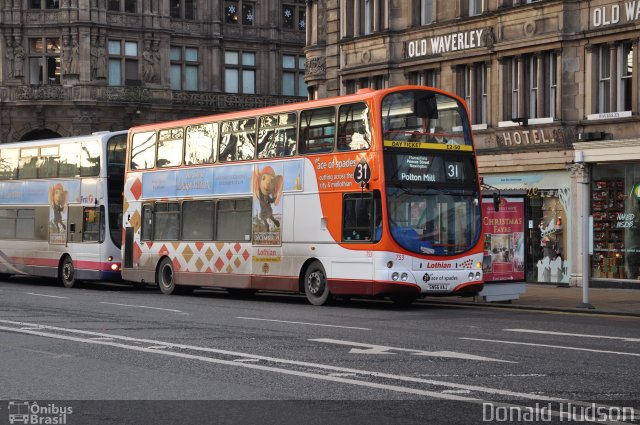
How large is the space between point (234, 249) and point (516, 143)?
1066 centimetres

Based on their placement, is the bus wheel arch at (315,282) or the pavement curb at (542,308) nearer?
the pavement curb at (542,308)

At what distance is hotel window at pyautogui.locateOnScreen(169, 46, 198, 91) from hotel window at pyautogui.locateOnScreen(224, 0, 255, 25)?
2.94 meters

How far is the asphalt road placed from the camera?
403 inches

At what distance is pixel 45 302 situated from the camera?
1035 inches

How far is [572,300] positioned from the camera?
27641 millimetres

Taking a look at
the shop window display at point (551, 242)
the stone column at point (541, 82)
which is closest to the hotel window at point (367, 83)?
the stone column at point (541, 82)

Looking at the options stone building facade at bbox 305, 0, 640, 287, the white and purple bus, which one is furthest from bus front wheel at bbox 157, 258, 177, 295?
stone building facade at bbox 305, 0, 640, 287

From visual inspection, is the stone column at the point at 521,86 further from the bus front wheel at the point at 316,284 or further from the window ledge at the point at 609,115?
the bus front wheel at the point at 316,284

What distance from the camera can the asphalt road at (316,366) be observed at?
10.2 metres

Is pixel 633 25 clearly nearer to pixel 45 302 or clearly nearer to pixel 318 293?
pixel 318 293

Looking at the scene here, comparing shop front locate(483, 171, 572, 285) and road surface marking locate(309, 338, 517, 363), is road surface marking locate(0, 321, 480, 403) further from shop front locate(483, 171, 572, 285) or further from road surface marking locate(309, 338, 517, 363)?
Answer: shop front locate(483, 171, 572, 285)

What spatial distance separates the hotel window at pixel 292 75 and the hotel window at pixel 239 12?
3036 millimetres

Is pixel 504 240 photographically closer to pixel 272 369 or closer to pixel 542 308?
pixel 542 308

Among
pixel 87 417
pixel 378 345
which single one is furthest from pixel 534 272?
pixel 87 417
